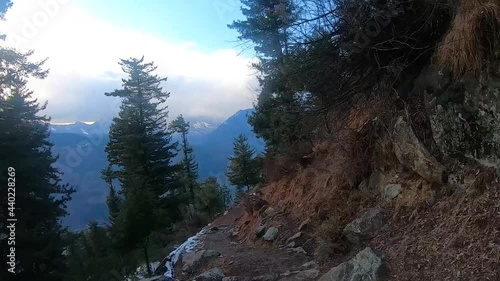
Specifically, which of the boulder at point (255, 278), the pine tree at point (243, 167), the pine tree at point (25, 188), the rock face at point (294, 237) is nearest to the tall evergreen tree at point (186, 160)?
the pine tree at point (243, 167)

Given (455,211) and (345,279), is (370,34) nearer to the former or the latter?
(455,211)

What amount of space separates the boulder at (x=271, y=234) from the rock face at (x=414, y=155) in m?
3.19

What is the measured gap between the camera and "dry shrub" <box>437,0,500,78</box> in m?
3.79

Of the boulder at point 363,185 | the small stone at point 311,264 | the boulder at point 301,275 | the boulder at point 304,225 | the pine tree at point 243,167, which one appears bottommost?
the boulder at point 301,275

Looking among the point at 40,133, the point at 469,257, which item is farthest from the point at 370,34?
the point at 40,133

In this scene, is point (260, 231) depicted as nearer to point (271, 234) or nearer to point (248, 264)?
point (271, 234)

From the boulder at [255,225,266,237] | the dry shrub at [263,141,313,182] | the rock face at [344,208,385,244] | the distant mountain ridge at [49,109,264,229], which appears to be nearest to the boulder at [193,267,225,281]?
the boulder at [255,225,266,237]

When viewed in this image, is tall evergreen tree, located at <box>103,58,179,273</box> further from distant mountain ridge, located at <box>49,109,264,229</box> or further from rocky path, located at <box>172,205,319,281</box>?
rocky path, located at <box>172,205,319,281</box>

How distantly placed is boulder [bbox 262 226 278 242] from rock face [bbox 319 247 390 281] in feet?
9.65

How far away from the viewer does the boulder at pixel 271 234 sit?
290 inches

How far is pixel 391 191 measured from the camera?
5344 mm

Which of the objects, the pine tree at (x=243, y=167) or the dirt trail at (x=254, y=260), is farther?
the pine tree at (x=243, y=167)

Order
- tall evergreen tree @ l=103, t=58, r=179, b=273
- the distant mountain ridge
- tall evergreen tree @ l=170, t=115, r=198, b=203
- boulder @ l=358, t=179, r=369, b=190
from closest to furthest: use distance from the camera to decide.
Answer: boulder @ l=358, t=179, r=369, b=190, the distant mountain ridge, tall evergreen tree @ l=103, t=58, r=179, b=273, tall evergreen tree @ l=170, t=115, r=198, b=203

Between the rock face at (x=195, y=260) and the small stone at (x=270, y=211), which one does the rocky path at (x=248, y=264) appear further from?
the small stone at (x=270, y=211)
